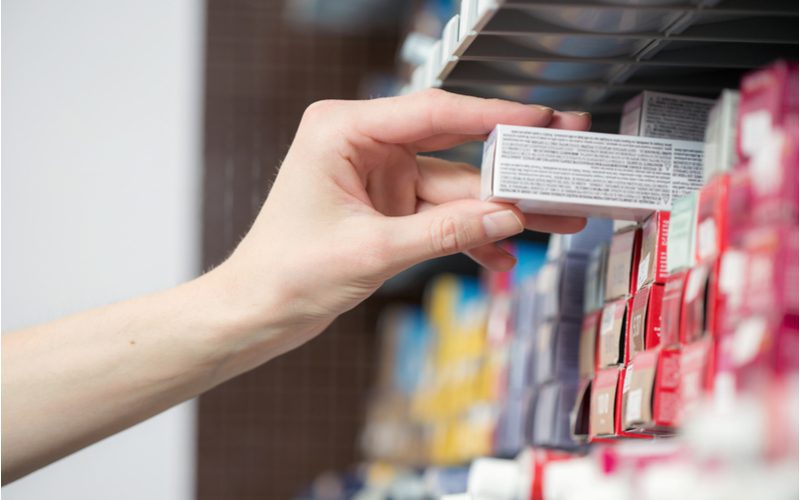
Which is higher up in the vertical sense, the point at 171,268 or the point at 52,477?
the point at 171,268

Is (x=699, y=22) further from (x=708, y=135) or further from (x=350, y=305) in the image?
(x=350, y=305)

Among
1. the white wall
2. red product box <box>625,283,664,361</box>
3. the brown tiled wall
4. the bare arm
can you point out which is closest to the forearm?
the bare arm

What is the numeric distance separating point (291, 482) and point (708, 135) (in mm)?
2900

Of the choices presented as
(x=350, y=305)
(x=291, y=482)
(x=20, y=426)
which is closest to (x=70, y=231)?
(x=291, y=482)

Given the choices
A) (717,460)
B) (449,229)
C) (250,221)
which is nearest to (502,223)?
Answer: (449,229)

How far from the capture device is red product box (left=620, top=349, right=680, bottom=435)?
0.88 m

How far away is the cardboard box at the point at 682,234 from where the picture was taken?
891mm

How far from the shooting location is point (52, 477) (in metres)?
3.89

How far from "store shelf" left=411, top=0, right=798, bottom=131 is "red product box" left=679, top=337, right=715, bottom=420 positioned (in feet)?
1.00

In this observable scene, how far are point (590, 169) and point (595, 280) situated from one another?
287 mm

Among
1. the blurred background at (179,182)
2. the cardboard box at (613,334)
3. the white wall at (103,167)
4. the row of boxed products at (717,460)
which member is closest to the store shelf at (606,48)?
the cardboard box at (613,334)

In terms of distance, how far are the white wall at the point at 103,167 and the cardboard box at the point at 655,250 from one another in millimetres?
2892

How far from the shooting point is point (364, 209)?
4.01ft

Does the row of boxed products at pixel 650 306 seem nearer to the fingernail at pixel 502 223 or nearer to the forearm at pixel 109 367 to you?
the fingernail at pixel 502 223
